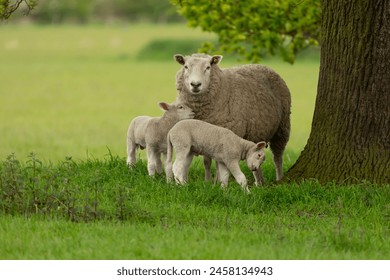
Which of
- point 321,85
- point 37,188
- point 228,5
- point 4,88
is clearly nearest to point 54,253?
point 37,188

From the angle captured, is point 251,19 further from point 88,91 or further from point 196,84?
point 88,91

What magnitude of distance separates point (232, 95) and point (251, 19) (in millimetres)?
4360

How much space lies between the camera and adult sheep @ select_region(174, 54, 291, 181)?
34.0ft

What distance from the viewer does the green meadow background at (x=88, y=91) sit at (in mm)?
21995

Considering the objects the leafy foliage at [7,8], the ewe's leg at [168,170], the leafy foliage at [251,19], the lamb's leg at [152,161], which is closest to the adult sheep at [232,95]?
the lamb's leg at [152,161]

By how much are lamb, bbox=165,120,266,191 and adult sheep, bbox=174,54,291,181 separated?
1.96 ft

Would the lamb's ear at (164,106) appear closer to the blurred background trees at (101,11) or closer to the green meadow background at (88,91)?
the green meadow background at (88,91)

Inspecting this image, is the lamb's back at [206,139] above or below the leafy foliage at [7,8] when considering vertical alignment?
below

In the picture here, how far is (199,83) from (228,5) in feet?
15.7

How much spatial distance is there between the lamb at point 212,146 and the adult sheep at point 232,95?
0.60m

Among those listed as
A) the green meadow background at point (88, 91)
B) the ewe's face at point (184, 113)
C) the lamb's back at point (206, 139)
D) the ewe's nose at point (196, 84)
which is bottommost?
the green meadow background at point (88, 91)

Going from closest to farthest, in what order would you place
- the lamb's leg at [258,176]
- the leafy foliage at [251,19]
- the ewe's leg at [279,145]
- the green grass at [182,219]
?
the green grass at [182,219], the lamb's leg at [258,176], the ewe's leg at [279,145], the leafy foliage at [251,19]

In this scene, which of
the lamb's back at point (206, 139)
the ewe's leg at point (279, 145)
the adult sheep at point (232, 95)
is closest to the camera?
the lamb's back at point (206, 139)
